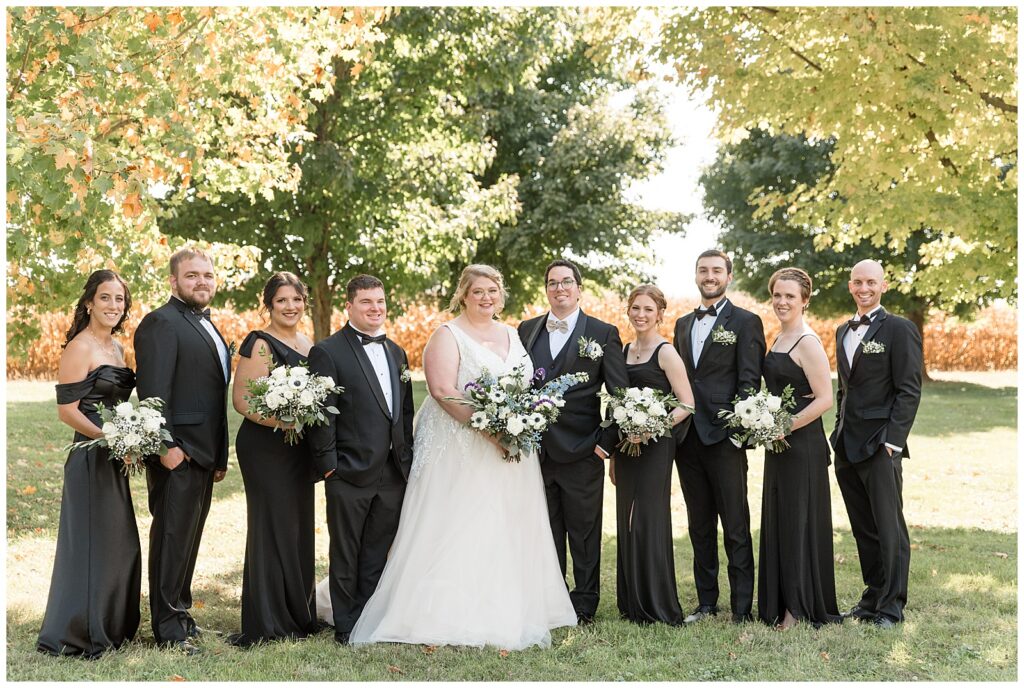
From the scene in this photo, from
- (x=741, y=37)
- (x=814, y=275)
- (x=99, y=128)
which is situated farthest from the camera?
(x=814, y=275)

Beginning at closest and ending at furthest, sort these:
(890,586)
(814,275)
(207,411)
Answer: (207,411) → (890,586) → (814,275)

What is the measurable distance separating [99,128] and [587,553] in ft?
21.5

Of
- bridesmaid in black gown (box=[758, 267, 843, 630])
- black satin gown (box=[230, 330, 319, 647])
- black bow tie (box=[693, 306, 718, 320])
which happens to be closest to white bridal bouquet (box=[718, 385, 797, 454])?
bridesmaid in black gown (box=[758, 267, 843, 630])

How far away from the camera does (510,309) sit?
24.6m

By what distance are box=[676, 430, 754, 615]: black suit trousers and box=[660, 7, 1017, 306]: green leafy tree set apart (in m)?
4.99

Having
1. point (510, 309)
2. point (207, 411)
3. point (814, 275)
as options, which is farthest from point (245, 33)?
point (814, 275)

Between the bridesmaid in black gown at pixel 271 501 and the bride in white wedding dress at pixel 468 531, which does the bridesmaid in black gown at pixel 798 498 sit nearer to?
the bride in white wedding dress at pixel 468 531

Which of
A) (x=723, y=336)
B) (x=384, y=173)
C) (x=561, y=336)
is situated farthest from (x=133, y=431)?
(x=384, y=173)

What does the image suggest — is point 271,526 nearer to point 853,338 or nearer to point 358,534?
point 358,534

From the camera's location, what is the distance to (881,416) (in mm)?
6328

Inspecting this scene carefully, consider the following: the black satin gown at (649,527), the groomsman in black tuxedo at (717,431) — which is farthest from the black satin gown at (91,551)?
the groomsman in black tuxedo at (717,431)

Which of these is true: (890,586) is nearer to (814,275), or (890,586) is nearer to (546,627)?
(546,627)

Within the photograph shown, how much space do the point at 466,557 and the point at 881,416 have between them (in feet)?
9.84

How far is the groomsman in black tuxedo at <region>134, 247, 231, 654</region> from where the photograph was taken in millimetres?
5707
